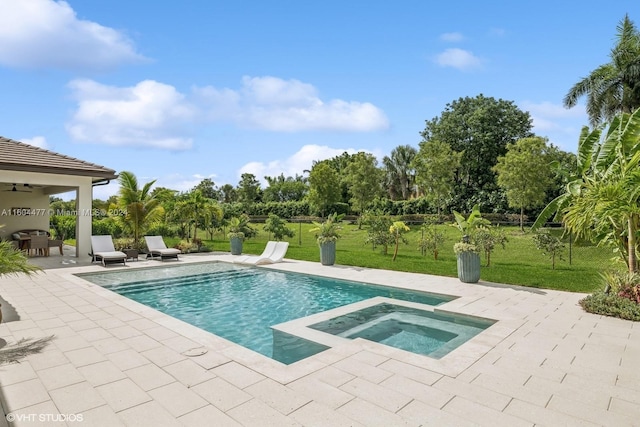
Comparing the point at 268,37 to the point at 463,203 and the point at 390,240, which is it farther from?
the point at 463,203

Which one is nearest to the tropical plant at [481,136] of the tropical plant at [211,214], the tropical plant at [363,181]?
the tropical plant at [363,181]

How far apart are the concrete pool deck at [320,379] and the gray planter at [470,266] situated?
11.5 ft

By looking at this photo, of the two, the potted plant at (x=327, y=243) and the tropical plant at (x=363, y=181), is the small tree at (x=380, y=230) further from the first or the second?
the tropical plant at (x=363, y=181)

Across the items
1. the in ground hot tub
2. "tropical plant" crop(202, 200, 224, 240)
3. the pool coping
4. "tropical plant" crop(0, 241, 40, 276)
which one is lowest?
the in ground hot tub

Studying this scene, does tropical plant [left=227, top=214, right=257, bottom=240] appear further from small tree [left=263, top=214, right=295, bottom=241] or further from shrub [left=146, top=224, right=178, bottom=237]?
shrub [left=146, top=224, right=178, bottom=237]

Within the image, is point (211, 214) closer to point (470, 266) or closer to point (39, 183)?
point (39, 183)

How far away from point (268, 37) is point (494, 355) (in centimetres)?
1195

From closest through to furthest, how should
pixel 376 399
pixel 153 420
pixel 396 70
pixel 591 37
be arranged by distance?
pixel 153 420 → pixel 376 399 → pixel 591 37 → pixel 396 70

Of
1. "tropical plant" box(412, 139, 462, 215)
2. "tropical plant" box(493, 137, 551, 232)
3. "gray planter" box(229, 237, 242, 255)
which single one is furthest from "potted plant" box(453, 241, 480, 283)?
"tropical plant" box(412, 139, 462, 215)

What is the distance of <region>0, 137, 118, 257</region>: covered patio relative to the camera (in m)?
14.0

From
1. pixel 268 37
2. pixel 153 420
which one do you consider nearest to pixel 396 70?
pixel 268 37

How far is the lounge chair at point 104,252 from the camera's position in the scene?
13461 mm

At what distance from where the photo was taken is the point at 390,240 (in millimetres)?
15805

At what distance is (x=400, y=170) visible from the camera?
53406 millimetres
